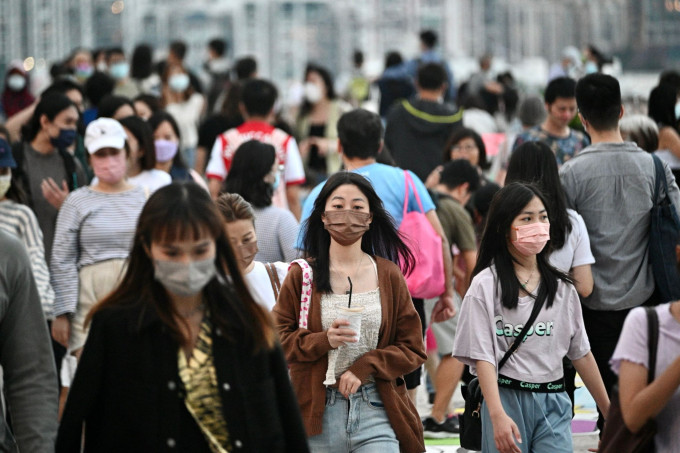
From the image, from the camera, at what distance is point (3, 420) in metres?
4.28

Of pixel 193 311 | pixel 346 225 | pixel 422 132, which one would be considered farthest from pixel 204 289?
pixel 422 132

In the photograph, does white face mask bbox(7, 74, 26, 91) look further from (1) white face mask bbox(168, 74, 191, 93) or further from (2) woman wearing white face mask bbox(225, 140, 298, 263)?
(2) woman wearing white face mask bbox(225, 140, 298, 263)

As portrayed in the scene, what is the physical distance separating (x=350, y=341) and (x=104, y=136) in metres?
3.06

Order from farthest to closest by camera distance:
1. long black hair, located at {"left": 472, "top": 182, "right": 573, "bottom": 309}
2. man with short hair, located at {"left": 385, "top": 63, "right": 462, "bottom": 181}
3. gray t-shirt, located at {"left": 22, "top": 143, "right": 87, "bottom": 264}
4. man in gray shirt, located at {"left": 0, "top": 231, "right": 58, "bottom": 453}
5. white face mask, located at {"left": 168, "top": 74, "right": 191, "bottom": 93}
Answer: white face mask, located at {"left": 168, "top": 74, "right": 191, "bottom": 93}
man with short hair, located at {"left": 385, "top": 63, "right": 462, "bottom": 181}
gray t-shirt, located at {"left": 22, "top": 143, "right": 87, "bottom": 264}
long black hair, located at {"left": 472, "top": 182, "right": 573, "bottom": 309}
man in gray shirt, located at {"left": 0, "top": 231, "right": 58, "bottom": 453}

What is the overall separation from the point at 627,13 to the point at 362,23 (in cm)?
735

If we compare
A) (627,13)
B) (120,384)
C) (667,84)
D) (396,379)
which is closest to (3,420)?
(120,384)

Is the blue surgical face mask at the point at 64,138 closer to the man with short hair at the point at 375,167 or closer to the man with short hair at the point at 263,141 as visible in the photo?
the man with short hair at the point at 263,141

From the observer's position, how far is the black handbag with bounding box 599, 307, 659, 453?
4164 mm

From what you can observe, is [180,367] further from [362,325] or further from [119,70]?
[119,70]

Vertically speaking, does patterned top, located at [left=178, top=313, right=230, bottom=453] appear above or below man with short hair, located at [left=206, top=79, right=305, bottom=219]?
below

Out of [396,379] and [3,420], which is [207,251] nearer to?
[3,420]

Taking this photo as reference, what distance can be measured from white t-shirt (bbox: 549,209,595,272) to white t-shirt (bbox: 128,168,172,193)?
113 inches

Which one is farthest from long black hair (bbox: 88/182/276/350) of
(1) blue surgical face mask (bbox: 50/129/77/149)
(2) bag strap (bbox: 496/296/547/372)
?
(1) blue surgical face mask (bbox: 50/129/77/149)

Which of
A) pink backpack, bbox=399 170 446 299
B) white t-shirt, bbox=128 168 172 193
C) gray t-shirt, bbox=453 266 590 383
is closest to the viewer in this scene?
gray t-shirt, bbox=453 266 590 383
